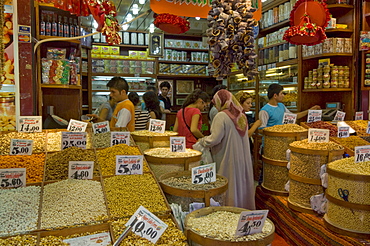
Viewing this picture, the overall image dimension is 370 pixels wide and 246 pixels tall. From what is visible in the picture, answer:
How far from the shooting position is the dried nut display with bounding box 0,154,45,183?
2.15 m

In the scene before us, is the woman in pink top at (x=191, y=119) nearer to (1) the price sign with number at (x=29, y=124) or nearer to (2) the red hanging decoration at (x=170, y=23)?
(2) the red hanging decoration at (x=170, y=23)

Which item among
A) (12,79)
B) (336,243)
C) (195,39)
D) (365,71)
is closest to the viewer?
(336,243)

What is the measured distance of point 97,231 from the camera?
1.60 meters

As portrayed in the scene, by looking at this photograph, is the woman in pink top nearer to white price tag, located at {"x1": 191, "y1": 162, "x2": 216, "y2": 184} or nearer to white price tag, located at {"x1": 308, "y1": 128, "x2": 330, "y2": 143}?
white price tag, located at {"x1": 308, "y1": 128, "x2": 330, "y2": 143}

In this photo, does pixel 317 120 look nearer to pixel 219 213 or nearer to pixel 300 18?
pixel 300 18

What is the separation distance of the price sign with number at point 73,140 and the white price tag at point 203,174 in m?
1.06

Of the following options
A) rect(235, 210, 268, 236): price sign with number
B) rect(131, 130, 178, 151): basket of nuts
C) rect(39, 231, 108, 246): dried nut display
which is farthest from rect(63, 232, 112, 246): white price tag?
rect(131, 130, 178, 151): basket of nuts

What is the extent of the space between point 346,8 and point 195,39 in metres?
4.39

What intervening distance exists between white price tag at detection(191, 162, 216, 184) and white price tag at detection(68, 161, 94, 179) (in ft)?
2.17

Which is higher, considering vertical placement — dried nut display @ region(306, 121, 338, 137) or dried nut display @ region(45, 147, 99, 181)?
dried nut display @ region(306, 121, 338, 137)

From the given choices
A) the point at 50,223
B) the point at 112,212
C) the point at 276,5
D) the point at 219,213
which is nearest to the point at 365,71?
the point at 276,5

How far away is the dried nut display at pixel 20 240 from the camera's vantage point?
1.42m

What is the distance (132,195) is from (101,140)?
3.60ft

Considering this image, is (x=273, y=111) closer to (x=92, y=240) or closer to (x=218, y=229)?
(x=218, y=229)
